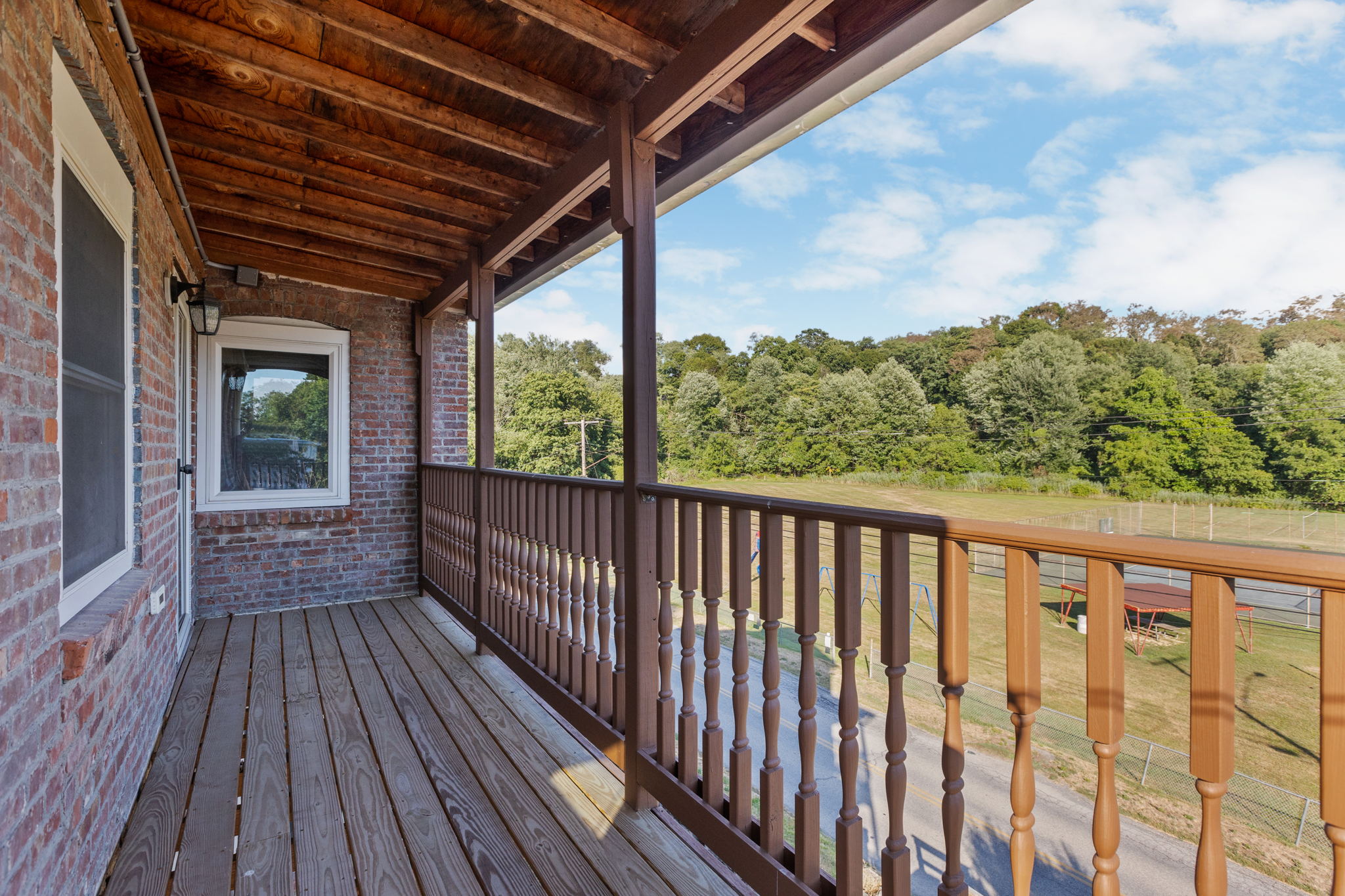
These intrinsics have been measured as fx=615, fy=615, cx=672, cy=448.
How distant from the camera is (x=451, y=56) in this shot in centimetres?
208

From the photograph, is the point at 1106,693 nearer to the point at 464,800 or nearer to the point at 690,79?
the point at 690,79

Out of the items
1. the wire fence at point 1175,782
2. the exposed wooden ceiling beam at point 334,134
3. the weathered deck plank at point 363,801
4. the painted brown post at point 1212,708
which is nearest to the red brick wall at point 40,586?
the exposed wooden ceiling beam at point 334,134

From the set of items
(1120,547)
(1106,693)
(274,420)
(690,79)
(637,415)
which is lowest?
(1106,693)

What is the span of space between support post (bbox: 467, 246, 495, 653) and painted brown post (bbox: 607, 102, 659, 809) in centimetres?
173

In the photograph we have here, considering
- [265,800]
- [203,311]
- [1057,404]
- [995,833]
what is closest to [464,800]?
[265,800]

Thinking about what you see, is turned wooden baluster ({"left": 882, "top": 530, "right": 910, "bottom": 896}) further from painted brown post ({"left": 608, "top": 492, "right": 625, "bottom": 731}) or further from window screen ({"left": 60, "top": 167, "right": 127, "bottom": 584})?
window screen ({"left": 60, "top": 167, "right": 127, "bottom": 584})

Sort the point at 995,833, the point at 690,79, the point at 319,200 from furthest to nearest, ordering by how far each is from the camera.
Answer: the point at 995,833, the point at 319,200, the point at 690,79

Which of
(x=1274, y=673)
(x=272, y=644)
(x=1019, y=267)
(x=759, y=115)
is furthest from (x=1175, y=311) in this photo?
(x=272, y=644)

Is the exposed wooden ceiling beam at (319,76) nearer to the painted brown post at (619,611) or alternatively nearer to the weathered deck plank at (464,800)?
the painted brown post at (619,611)

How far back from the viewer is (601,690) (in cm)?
240

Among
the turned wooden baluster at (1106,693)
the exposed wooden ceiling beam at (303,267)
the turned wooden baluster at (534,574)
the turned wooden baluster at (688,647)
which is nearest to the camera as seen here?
the turned wooden baluster at (1106,693)

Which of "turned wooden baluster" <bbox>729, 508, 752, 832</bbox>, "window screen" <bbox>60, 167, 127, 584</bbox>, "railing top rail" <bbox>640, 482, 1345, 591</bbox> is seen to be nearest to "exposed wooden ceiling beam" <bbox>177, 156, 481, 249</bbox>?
"window screen" <bbox>60, 167, 127, 584</bbox>

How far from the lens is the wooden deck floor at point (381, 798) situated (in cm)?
175

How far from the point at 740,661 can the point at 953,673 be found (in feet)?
2.35
